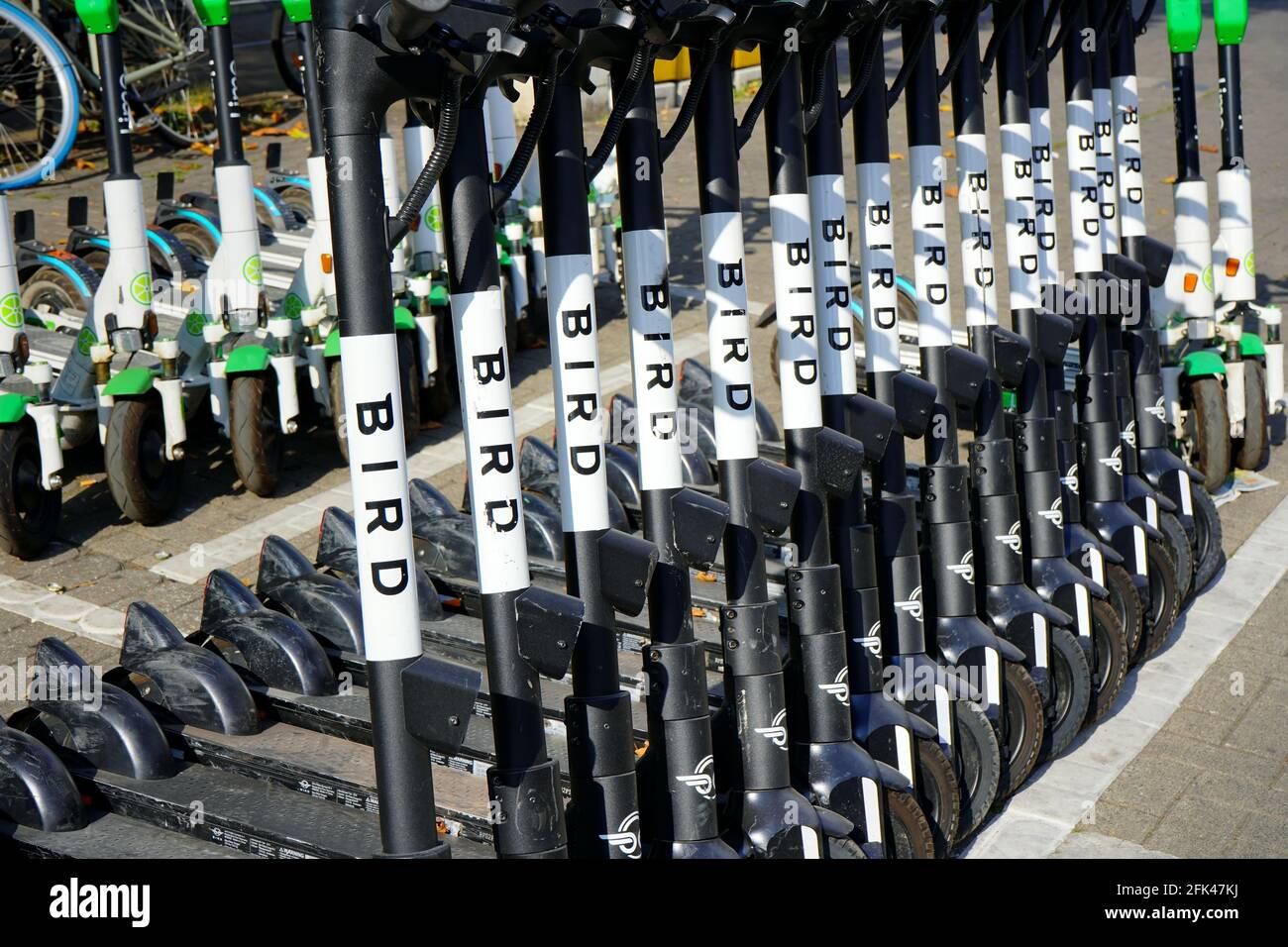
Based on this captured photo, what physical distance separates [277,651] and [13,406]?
279 centimetres

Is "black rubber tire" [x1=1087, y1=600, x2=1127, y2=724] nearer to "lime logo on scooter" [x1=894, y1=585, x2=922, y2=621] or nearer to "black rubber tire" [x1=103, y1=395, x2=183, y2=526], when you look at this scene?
"lime logo on scooter" [x1=894, y1=585, x2=922, y2=621]

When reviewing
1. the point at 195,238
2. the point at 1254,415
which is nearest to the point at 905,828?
the point at 1254,415

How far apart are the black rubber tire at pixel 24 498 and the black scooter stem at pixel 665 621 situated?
13.5 ft

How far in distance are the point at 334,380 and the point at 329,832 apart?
4297mm

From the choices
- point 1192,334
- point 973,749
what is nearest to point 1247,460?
point 1192,334

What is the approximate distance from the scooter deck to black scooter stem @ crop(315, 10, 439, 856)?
1.07 m

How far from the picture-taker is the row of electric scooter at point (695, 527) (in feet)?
12.8

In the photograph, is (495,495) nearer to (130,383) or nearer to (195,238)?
(130,383)

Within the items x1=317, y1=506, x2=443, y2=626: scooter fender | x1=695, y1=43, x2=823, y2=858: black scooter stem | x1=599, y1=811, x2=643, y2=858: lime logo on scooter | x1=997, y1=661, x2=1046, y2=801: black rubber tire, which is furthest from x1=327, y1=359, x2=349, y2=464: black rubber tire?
x1=599, y1=811, x2=643, y2=858: lime logo on scooter

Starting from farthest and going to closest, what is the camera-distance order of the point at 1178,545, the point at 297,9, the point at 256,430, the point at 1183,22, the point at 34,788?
the point at 256,430, the point at 297,9, the point at 1183,22, the point at 1178,545, the point at 34,788

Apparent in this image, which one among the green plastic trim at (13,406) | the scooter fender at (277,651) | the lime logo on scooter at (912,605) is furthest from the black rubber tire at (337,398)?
the lime logo on scooter at (912,605)

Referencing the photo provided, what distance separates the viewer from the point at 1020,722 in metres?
5.87

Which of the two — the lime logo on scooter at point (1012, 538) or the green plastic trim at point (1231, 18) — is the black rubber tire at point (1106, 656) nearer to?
the lime logo on scooter at point (1012, 538)
